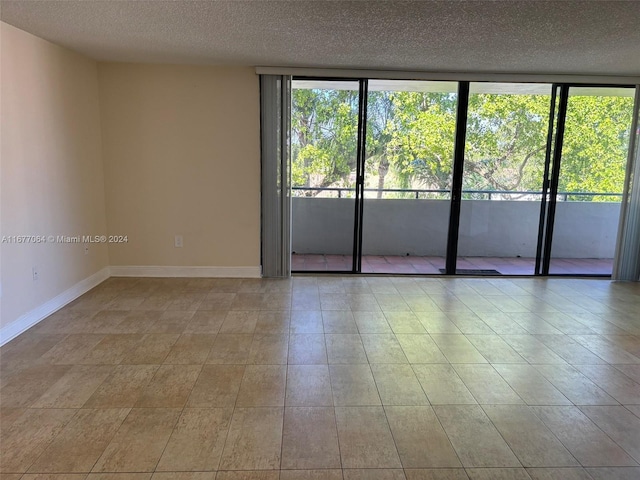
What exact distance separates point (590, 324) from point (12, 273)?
4.54m

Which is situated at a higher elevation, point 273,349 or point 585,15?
point 585,15

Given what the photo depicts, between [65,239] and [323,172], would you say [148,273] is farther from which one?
[323,172]

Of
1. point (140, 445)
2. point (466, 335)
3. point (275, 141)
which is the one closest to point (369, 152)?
point (275, 141)

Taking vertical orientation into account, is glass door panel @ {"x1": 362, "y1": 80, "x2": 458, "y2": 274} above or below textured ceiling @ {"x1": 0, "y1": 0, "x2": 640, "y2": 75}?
below

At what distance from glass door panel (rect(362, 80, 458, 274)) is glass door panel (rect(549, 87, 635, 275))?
1.34m

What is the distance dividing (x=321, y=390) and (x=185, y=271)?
284 cm

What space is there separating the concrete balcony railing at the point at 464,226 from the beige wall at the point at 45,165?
2.20 metres

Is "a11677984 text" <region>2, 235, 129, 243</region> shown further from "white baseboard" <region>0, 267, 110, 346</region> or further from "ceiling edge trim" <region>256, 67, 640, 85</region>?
"ceiling edge trim" <region>256, 67, 640, 85</region>

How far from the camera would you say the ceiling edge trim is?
14.2ft

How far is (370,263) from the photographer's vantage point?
17.1 ft

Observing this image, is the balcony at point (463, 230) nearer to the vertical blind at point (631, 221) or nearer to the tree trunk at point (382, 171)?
the tree trunk at point (382, 171)

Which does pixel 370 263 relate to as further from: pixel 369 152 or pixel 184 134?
pixel 184 134

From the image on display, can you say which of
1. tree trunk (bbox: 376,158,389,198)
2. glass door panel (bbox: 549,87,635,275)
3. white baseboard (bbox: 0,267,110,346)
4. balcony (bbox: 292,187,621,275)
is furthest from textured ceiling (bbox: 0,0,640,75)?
white baseboard (bbox: 0,267,110,346)

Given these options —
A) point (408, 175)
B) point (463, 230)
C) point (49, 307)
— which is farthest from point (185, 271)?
point (463, 230)
